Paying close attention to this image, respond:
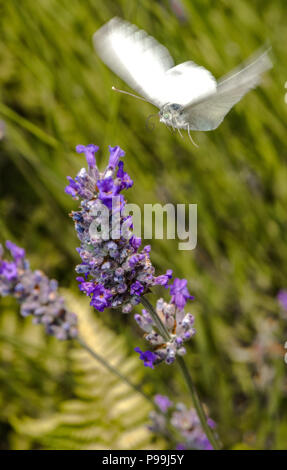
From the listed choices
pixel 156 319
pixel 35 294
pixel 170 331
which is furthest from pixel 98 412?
pixel 156 319

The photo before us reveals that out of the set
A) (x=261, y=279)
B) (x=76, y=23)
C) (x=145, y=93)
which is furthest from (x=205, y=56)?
(x=145, y=93)

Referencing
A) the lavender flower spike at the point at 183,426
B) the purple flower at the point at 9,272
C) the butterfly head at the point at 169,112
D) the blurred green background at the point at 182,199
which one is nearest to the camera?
the butterfly head at the point at 169,112

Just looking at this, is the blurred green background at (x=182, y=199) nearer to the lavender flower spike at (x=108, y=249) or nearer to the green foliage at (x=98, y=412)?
the green foliage at (x=98, y=412)

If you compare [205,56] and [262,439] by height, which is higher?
[205,56]

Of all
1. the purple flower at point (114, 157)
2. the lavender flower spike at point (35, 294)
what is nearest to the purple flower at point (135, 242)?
the purple flower at point (114, 157)

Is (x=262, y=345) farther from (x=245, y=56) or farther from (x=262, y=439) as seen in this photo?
(x=245, y=56)

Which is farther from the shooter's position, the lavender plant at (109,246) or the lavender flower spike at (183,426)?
the lavender flower spike at (183,426)
